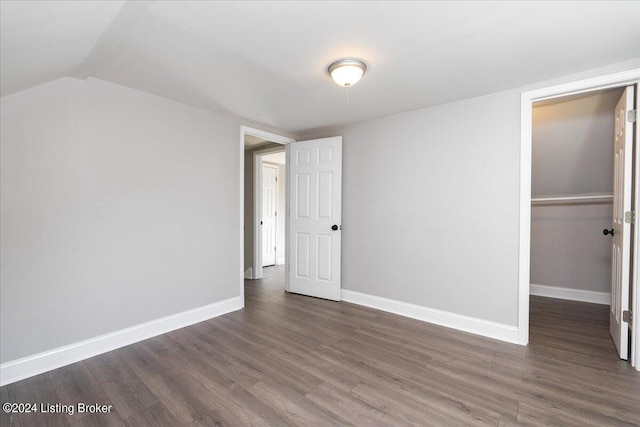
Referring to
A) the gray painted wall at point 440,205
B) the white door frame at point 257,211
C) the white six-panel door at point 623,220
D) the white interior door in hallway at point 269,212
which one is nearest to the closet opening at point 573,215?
the white six-panel door at point 623,220

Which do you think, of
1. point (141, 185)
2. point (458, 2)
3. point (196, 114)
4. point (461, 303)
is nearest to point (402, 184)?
point (461, 303)

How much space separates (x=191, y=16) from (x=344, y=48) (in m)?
0.95

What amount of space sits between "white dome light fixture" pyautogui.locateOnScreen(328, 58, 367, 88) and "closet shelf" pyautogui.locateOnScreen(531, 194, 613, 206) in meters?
3.30

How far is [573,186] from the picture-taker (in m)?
3.74

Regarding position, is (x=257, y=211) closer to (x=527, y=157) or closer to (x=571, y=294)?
(x=527, y=157)

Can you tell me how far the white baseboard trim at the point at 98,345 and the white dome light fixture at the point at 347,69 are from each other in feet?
8.74

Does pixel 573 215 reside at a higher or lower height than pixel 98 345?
higher

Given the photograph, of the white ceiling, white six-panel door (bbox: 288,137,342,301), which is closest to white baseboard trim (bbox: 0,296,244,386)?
white six-panel door (bbox: 288,137,342,301)

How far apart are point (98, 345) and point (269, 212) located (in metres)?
3.78

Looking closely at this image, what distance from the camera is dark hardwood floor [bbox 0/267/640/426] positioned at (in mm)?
1647

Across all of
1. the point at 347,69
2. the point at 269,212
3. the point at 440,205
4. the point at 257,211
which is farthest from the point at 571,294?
the point at 269,212

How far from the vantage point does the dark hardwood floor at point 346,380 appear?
165 centimetres

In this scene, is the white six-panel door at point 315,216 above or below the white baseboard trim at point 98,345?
above

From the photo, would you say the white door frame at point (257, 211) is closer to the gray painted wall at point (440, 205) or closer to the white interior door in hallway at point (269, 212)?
the white interior door in hallway at point (269, 212)
